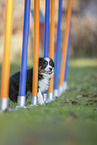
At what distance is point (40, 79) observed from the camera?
3.95 meters

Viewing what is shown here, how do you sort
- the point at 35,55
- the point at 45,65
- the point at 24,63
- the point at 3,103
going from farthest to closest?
the point at 45,65, the point at 35,55, the point at 24,63, the point at 3,103

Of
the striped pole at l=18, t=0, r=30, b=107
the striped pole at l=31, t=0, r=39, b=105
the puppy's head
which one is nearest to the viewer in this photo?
the striped pole at l=18, t=0, r=30, b=107

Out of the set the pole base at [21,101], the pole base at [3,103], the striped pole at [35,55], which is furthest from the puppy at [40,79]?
the pole base at [3,103]

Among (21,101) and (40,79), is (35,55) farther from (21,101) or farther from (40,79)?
(21,101)

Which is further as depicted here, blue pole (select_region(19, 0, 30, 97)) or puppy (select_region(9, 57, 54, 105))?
puppy (select_region(9, 57, 54, 105))

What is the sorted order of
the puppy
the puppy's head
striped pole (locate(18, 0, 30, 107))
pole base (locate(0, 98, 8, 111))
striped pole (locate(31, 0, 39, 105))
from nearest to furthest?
1. pole base (locate(0, 98, 8, 111))
2. striped pole (locate(18, 0, 30, 107))
3. striped pole (locate(31, 0, 39, 105))
4. the puppy
5. the puppy's head

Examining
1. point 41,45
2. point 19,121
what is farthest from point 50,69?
point 41,45

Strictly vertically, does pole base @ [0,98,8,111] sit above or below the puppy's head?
below

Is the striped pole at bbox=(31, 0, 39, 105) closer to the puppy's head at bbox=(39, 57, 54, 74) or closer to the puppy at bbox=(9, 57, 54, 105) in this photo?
the puppy at bbox=(9, 57, 54, 105)

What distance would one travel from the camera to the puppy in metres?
3.81

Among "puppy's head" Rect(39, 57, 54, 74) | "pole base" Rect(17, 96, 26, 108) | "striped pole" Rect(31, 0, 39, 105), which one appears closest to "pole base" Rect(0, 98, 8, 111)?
"pole base" Rect(17, 96, 26, 108)

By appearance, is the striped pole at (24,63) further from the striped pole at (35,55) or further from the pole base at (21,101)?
the striped pole at (35,55)

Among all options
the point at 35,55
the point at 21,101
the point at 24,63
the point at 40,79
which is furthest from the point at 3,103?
the point at 40,79

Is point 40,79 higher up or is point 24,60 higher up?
point 24,60
